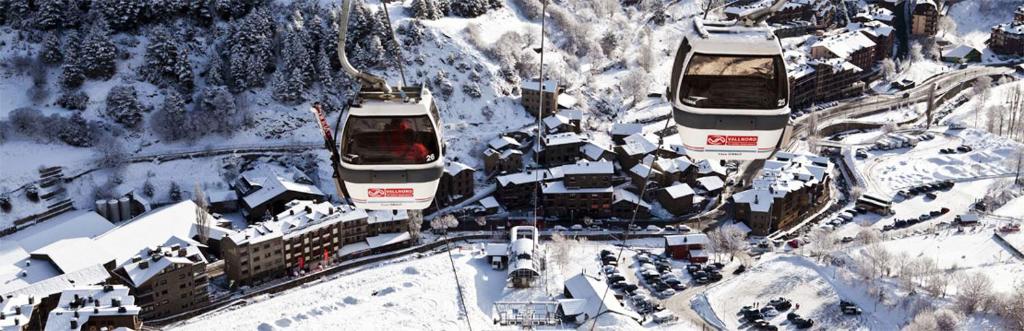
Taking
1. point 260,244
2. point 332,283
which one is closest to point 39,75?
point 260,244

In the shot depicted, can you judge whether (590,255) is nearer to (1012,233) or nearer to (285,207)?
(285,207)

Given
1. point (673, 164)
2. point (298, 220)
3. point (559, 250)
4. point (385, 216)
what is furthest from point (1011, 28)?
point (298, 220)

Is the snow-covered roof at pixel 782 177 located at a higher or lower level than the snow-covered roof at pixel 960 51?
lower

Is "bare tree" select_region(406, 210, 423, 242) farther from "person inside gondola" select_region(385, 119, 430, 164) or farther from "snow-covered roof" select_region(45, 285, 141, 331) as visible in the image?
"person inside gondola" select_region(385, 119, 430, 164)

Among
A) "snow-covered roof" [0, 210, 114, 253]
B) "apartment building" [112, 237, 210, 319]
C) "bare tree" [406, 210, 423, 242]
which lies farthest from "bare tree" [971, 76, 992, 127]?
"snow-covered roof" [0, 210, 114, 253]

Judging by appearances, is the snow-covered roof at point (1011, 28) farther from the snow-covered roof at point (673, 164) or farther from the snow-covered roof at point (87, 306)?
the snow-covered roof at point (87, 306)

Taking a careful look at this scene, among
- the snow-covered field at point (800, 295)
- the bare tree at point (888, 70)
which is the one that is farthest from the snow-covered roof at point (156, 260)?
the bare tree at point (888, 70)

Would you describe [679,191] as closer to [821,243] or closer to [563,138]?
[563,138]
